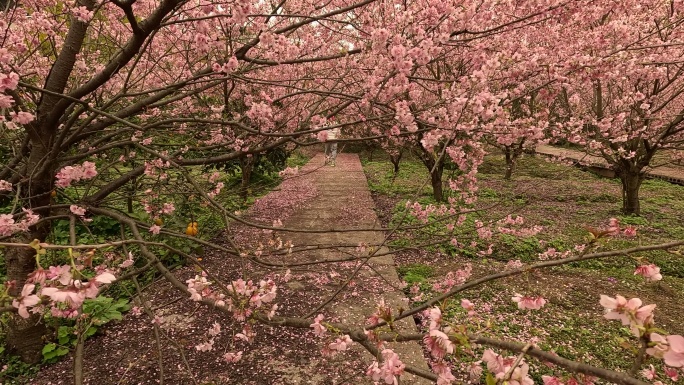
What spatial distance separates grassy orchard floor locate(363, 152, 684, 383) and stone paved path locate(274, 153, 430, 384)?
41 centimetres

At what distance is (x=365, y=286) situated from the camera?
485 cm

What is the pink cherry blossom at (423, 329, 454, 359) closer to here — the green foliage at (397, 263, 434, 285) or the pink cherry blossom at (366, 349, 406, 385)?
the pink cherry blossom at (366, 349, 406, 385)

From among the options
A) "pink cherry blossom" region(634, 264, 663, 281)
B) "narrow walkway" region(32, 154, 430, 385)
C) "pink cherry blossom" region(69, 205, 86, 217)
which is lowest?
"narrow walkway" region(32, 154, 430, 385)

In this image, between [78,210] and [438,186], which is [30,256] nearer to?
[78,210]

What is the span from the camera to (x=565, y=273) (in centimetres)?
552

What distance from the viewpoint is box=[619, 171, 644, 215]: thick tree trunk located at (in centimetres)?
827

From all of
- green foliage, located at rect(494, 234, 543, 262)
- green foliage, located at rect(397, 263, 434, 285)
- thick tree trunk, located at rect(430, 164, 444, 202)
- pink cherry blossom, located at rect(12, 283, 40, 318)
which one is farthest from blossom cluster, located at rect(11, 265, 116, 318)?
thick tree trunk, located at rect(430, 164, 444, 202)

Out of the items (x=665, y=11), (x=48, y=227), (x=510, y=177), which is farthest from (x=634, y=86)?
(x=48, y=227)

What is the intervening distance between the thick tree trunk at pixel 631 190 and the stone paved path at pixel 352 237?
5.74m

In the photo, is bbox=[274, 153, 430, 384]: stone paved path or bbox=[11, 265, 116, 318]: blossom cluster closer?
bbox=[11, 265, 116, 318]: blossom cluster

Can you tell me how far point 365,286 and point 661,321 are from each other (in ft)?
11.1

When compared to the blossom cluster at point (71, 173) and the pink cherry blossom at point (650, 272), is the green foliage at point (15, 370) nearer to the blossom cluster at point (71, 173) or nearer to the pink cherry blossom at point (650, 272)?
the blossom cluster at point (71, 173)

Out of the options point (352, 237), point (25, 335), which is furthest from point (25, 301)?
point (352, 237)

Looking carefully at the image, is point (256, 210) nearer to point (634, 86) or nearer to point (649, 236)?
point (649, 236)
